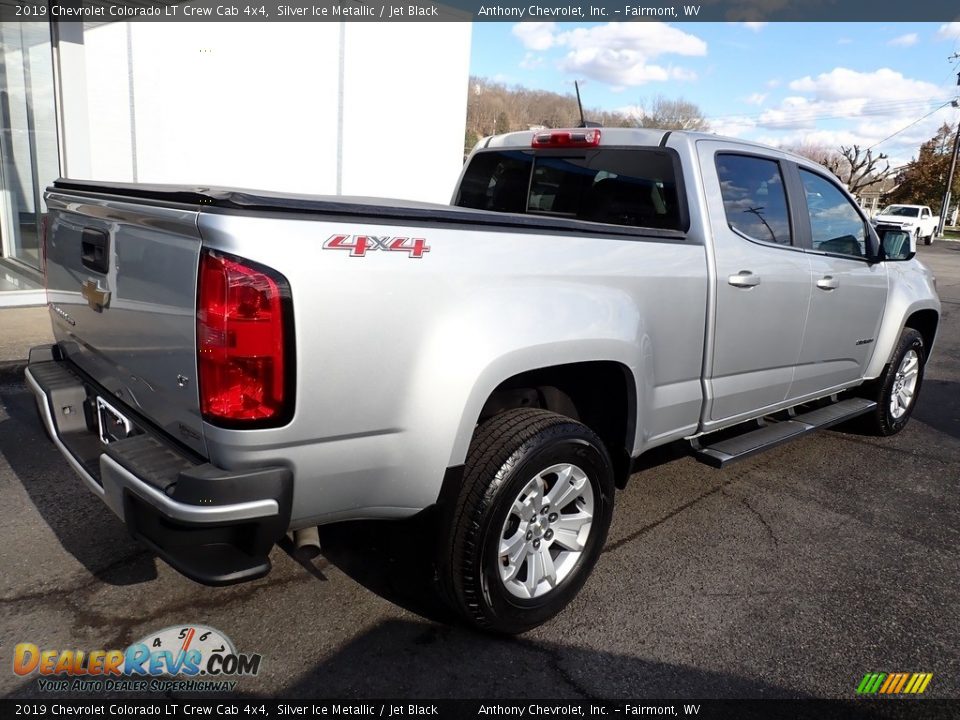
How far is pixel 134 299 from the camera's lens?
2.31m

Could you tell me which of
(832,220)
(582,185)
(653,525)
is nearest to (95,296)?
(582,185)

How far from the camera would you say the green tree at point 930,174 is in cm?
4738

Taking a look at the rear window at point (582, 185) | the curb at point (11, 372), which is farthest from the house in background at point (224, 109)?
the rear window at point (582, 185)

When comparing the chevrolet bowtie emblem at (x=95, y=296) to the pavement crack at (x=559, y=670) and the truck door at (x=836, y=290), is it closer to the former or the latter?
the pavement crack at (x=559, y=670)

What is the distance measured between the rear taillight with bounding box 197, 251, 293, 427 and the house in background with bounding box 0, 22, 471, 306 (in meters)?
7.35

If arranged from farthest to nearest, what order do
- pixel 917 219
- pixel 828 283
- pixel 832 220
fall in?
1. pixel 917 219
2. pixel 832 220
3. pixel 828 283

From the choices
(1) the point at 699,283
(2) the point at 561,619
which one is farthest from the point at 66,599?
(1) the point at 699,283

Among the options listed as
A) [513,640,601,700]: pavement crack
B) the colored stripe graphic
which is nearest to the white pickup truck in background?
the colored stripe graphic

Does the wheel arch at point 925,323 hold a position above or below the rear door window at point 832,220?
below

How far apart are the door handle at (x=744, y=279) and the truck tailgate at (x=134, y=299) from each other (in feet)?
8.01

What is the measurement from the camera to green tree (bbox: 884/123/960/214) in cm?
4738

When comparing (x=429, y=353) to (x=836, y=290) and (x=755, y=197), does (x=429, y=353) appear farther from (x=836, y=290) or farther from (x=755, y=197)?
(x=836, y=290)

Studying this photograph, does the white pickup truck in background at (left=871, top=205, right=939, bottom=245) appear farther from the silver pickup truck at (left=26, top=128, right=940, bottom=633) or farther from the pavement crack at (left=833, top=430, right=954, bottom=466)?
the silver pickup truck at (left=26, top=128, right=940, bottom=633)

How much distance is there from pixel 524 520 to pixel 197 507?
3.87 feet
